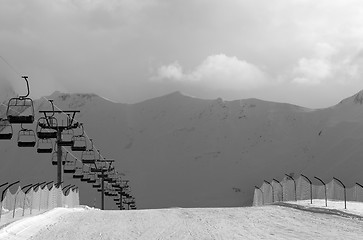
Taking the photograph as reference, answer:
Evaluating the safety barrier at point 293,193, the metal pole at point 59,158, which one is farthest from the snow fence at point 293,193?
the metal pole at point 59,158

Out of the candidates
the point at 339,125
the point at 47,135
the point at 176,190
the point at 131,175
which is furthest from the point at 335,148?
the point at 47,135

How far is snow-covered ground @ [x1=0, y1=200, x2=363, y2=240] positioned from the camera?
68.3ft

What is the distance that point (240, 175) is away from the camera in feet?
607

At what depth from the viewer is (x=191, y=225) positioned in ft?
78.4

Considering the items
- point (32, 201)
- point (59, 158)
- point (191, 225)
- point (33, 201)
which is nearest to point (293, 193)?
point (59, 158)

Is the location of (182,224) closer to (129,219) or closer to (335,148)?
(129,219)

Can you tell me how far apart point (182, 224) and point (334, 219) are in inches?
250

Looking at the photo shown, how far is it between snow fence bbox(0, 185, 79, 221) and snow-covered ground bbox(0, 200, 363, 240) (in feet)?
2.92

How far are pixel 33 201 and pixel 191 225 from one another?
8.63 meters

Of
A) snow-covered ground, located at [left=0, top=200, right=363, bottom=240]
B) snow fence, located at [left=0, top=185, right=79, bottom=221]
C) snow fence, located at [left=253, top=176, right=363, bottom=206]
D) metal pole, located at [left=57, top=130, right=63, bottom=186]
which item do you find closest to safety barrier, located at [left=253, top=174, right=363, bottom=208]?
snow fence, located at [left=253, top=176, right=363, bottom=206]

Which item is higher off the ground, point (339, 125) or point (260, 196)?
point (339, 125)

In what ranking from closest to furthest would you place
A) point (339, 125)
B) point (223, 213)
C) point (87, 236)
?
point (87, 236) < point (223, 213) < point (339, 125)

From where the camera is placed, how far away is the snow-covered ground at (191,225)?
Answer: 2081 cm

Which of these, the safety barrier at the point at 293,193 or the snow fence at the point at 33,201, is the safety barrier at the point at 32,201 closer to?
the snow fence at the point at 33,201
